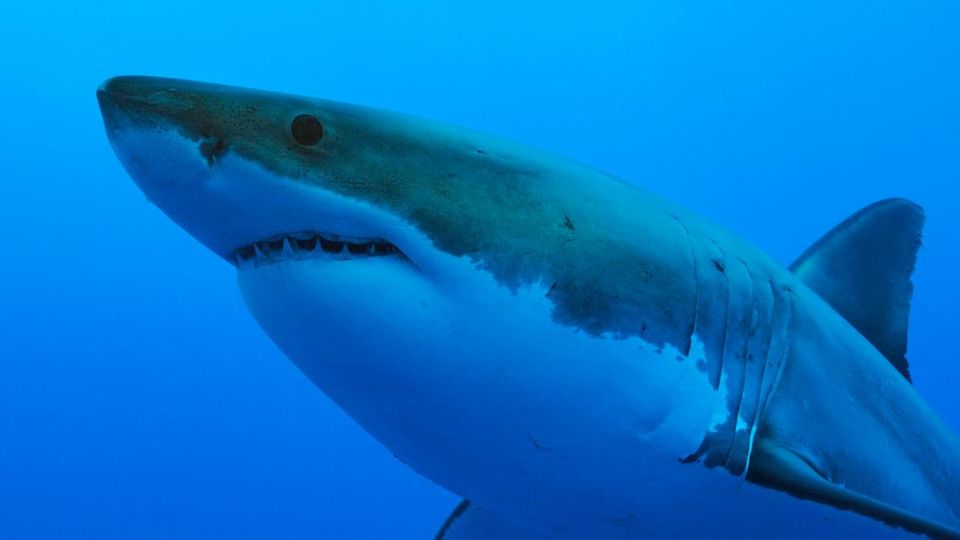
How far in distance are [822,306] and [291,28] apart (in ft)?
108

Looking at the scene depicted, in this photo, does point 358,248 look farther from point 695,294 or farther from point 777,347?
point 777,347

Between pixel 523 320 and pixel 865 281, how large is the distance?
2.33 m

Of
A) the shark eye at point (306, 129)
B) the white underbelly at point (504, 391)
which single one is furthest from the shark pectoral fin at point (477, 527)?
the shark eye at point (306, 129)

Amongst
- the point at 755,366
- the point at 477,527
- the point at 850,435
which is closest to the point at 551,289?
the point at 755,366

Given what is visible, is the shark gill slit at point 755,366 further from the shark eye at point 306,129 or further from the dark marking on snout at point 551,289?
the shark eye at point 306,129

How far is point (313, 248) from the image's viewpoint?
1.58m

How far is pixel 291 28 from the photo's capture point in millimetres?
32688

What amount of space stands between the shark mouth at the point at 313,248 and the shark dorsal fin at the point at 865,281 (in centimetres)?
234

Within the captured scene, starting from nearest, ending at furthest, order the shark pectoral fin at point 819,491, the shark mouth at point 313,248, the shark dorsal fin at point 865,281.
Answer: the shark mouth at point 313,248, the shark pectoral fin at point 819,491, the shark dorsal fin at point 865,281

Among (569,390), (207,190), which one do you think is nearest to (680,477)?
(569,390)

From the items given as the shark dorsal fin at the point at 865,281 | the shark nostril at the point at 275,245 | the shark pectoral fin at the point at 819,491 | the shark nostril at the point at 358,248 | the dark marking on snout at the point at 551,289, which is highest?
the shark dorsal fin at the point at 865,281

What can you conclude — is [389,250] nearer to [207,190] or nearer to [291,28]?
[207,190]

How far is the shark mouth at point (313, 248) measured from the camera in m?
1.56

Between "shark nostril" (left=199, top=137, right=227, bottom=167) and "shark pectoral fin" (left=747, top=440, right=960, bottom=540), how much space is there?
4.62 ft
